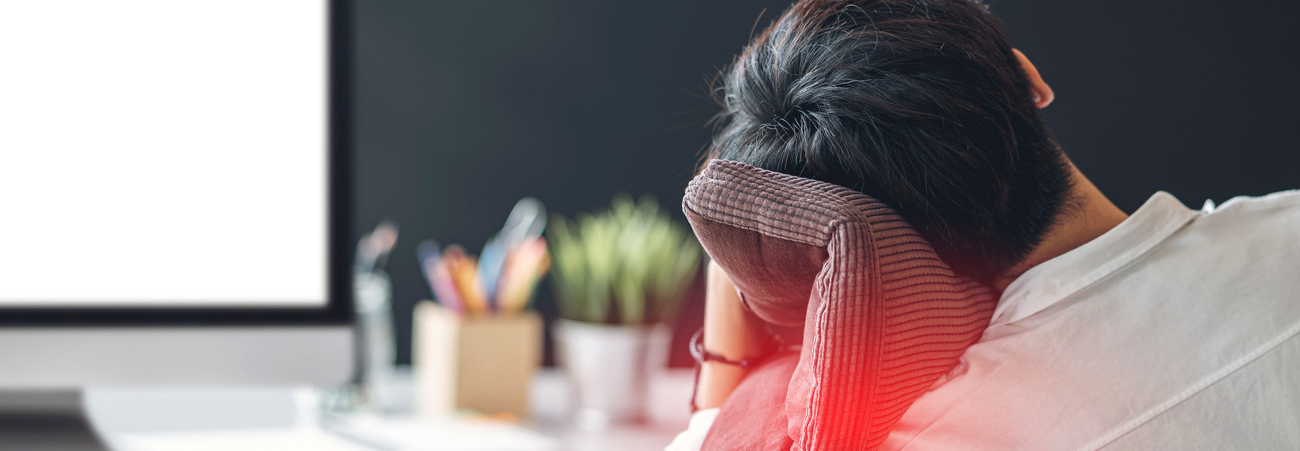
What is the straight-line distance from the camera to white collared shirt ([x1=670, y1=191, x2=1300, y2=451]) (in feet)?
0.84

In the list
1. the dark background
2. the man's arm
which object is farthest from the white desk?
the man's arm

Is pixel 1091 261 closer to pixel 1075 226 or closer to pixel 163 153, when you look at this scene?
pixel 1075 226

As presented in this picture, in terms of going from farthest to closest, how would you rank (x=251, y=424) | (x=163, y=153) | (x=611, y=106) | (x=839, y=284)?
(x=611, y=106), (x=251, y=424), (x=163, y=153), (x=839, y=284)

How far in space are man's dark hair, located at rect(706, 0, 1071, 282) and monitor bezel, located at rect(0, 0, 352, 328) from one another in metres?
0.41

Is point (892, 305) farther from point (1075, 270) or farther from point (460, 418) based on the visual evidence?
point (460, 418)

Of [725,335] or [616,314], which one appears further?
[616,314]

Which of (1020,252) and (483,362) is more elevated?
(1020,252)

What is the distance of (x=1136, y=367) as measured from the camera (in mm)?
256

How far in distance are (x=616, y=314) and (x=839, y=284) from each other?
0.63 m

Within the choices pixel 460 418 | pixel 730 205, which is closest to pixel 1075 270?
pixel 730 205

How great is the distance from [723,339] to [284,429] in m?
0.53

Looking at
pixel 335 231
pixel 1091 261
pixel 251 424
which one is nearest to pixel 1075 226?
pixel 1091 261


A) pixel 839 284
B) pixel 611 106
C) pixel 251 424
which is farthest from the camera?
pixel 611 106

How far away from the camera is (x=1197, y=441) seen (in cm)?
26
